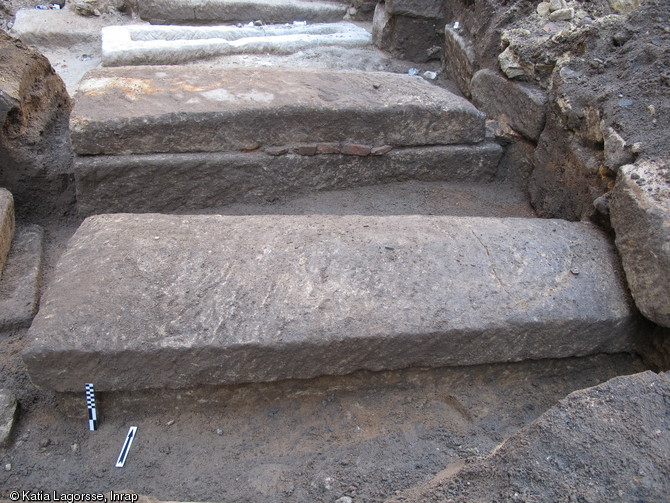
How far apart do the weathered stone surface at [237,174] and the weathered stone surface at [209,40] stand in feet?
6.01

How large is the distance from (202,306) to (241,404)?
36 cm

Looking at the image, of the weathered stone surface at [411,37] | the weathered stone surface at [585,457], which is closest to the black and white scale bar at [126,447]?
the weathered stone surface at [585,457]

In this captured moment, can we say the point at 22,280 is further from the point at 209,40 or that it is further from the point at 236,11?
the point at 236,11

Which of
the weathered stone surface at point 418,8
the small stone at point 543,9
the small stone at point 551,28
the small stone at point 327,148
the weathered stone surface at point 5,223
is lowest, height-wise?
the weathered stone surface at point 5,223

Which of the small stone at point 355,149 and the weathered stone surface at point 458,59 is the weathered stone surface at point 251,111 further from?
the weathered stone surface at point 458,59

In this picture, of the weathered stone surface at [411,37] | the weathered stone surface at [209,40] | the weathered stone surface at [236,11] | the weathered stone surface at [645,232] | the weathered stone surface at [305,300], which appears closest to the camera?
the weathered stone surface at [305,300]

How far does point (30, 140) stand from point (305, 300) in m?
1.55

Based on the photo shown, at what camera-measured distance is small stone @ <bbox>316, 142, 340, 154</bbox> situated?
2454mm

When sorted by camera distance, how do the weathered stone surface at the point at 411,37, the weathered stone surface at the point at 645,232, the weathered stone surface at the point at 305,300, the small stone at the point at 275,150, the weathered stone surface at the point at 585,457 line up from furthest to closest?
the weathered stone surface at the point at 411,37 < the small stone at the point at 275,150 < the weathered stone surface at the point at 645,232 < the weathered stone surface at the point at 305,300 < the weathered stone surface at the point at 585,457

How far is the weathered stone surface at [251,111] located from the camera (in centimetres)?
223

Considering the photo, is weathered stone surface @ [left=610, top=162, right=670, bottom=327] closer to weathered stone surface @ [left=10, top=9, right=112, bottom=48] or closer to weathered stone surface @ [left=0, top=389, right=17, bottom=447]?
weathered stone surface @ [left=0, top=389, right=17, bottom=447]

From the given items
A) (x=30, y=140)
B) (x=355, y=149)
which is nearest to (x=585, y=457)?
(x=355, y=149)

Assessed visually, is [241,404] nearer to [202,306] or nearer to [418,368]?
[202,306]

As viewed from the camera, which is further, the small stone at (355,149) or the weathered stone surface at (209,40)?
the weathered stone surface at (209,40)
